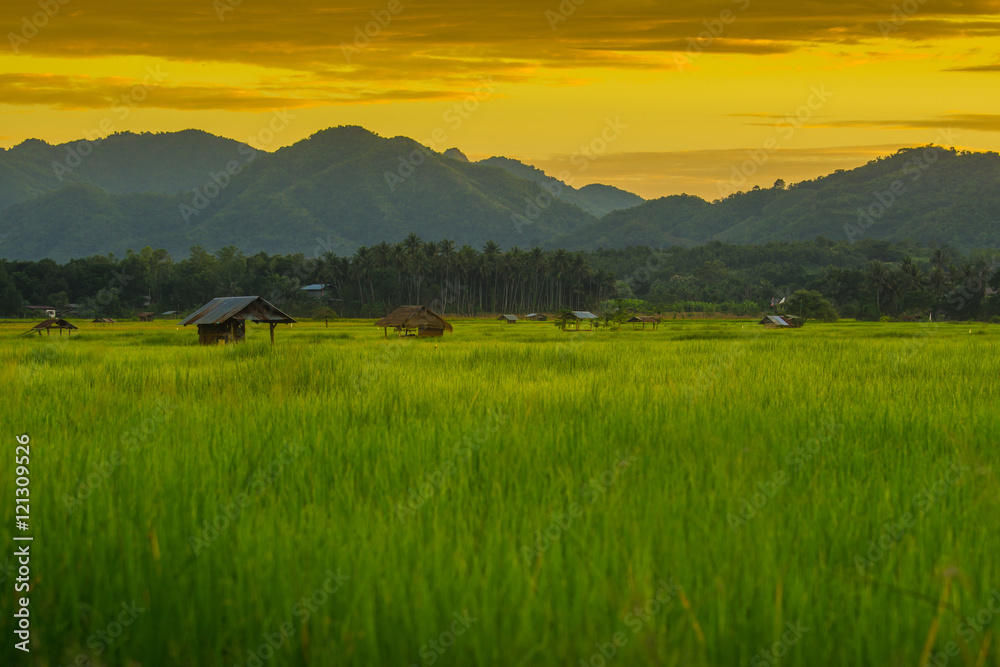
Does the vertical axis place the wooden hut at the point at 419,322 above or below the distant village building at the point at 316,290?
below

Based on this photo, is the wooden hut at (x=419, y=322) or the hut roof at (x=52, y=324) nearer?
the wooden hut at (x=419, y=322)

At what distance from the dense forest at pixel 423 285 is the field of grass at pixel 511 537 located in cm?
8438

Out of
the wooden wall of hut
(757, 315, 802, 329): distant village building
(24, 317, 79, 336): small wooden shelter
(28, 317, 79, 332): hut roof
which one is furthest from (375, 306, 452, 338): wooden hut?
(757, 315, 802, 329): distant village building

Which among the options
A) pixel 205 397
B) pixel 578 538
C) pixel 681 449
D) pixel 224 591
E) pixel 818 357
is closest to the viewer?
pixel 224 591

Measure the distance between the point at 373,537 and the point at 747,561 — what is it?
2.01 m

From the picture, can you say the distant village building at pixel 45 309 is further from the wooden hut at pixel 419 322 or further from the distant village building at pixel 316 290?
the wooden hut at pixel 419 322

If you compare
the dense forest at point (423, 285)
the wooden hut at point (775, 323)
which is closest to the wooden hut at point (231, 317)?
the wooden hut at point (775, 323)

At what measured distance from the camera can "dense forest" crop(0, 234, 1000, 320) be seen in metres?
105

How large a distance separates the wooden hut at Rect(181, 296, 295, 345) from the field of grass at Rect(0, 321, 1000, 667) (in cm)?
2067

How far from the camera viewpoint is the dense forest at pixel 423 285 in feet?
346

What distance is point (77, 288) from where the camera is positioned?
112 metres

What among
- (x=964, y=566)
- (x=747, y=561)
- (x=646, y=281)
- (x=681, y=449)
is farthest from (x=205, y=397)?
(x=646, y=281)

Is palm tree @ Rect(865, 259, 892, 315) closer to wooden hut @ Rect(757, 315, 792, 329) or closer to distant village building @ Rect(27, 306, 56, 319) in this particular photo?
wooden hut @ Rect(757, 315, 792, 329)

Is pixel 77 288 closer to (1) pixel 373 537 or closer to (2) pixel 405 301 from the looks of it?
(2) pixel 405 301
